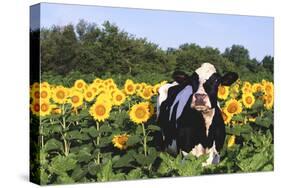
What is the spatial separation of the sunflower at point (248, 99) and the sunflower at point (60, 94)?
2.66 m

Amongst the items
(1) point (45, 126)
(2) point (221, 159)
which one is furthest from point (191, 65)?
(1) point (45, 126)

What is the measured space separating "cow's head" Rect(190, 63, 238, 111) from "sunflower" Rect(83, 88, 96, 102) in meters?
1.43

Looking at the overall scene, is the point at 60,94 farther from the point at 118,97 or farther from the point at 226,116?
the point at 226,116

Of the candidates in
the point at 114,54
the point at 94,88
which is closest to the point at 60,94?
the point at 94,88

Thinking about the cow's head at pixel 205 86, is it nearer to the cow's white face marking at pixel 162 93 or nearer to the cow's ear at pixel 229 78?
the cow's ear at pixel 229 78

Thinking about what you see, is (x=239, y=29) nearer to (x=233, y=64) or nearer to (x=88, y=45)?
(x=233, y=64)

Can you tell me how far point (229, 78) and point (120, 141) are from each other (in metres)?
1.87

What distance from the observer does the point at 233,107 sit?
1096 centimetres

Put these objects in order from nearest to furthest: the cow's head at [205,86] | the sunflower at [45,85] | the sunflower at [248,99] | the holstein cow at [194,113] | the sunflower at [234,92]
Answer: the sunflower at [45,85], the holstein cow at [194,113], the cow's head at [205,86], the sunflower at [234,92], the sunflower at [248,99]

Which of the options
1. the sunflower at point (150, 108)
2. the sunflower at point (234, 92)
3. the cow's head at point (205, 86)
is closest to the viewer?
the sunflower at point (150, 108)

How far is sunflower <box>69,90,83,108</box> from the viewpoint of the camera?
387 inches

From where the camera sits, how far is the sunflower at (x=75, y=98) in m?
9.82

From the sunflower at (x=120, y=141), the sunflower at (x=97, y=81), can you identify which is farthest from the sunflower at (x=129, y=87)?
the sunflower at (x=120, y=141)

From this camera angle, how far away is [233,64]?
11.0m
